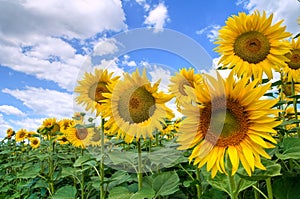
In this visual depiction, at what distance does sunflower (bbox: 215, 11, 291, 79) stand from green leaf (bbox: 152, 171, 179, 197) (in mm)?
976

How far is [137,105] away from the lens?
2.10 meters

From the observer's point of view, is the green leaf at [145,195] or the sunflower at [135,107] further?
the sunflower at [135,107]

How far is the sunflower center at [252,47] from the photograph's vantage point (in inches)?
96.0

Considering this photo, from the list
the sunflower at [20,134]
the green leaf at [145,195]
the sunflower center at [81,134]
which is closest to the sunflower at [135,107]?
the green leaf at [145,195]

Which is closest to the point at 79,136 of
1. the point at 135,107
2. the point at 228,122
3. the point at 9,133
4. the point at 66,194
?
the point at 66,194

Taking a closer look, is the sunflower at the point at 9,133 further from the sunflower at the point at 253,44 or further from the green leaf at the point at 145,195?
the green leaf at the point at 145,195

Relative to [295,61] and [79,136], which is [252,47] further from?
[79,136]

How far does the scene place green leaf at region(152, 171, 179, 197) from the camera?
183cm

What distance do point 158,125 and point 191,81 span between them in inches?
48.1

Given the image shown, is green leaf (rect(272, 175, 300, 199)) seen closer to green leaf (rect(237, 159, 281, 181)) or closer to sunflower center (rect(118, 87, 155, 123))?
green leaf (rect(237, 159, 281, 181))

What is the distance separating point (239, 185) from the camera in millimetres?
1462

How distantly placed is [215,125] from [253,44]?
1272 mm

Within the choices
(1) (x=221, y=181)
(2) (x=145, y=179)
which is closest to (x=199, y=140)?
(1) (x=221, y=181)

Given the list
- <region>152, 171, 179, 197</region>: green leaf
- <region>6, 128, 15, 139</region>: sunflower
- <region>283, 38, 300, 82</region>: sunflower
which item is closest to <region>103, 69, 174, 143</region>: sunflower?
<region>152, 171, 179, 197</region>: green leaf
